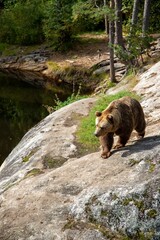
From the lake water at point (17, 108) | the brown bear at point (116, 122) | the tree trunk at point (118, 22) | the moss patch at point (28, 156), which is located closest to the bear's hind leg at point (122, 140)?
the brown bear at point (116, 122)

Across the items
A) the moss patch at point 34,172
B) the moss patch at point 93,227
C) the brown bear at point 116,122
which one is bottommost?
the moss patch at point 34,172

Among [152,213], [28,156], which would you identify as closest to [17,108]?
[28,156]

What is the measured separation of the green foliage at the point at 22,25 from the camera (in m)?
Result: 37.6

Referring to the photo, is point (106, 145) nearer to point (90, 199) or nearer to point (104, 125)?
point (104, 125)

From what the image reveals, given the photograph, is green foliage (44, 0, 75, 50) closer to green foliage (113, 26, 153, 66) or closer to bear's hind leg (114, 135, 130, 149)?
green foliage (113, 26, 153, 66)

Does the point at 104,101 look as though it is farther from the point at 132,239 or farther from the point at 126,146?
the point at 132,239

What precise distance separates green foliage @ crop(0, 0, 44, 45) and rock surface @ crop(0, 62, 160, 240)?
2888 cm

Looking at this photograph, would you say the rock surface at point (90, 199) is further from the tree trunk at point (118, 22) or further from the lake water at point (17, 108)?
the tree trunk at point (118, 22)

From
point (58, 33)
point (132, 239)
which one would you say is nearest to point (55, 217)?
point (132, 239)

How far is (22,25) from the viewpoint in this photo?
37906 millimetres

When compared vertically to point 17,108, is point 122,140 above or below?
above

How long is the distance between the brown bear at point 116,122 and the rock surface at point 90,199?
232 millimetres

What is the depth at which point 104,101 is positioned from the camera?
1512 centimetres

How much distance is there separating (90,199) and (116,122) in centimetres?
176
